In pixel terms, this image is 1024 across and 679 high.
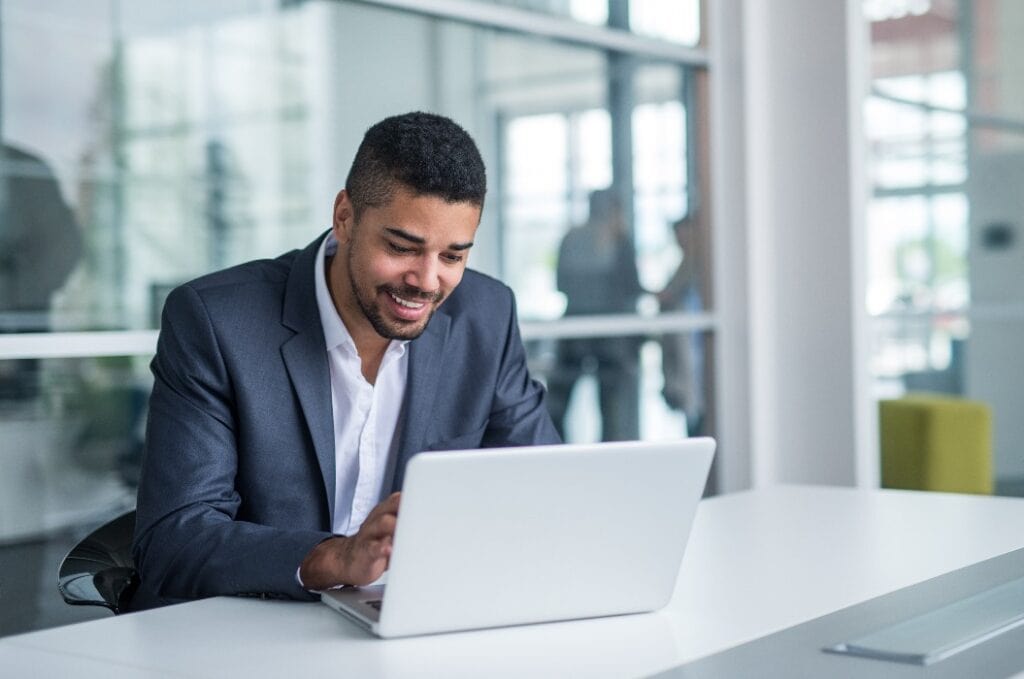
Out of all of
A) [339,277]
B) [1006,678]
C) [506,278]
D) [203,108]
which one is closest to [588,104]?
[506,278]

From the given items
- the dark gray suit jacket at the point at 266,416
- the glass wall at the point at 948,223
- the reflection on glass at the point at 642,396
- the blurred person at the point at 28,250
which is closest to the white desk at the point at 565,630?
the dark gray suit jacket at the point at 266,416

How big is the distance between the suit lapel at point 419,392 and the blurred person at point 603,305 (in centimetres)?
195

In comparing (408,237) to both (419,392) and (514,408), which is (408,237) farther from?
(514,408)

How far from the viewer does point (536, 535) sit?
155 centimetres

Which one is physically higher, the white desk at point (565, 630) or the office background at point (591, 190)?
the office background at point (591, 190)

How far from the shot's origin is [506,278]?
4.16 m

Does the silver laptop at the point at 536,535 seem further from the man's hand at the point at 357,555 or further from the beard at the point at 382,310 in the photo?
the beard at the point at 382,310

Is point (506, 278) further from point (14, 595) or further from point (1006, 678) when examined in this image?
point (1006, 678)

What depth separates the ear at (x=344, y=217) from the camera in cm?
226

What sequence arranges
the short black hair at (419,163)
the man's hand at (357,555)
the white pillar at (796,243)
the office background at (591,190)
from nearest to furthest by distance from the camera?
1. the man's hand at (357,555)
2. the short black hair at (419,163)
3. the office background at (591,190)
4. the white pillar at (796,243)

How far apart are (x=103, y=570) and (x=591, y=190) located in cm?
272

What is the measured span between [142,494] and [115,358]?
4.07 ft

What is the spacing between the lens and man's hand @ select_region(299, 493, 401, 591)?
161 cm

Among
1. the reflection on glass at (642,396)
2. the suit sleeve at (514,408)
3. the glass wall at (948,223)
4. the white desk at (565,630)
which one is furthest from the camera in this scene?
the glass wall at (948,223)
